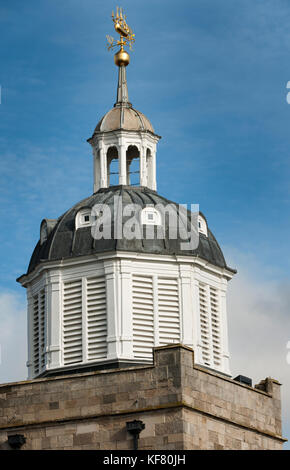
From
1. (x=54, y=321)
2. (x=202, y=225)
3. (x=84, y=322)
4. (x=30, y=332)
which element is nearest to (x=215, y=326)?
(x=202, y=225)

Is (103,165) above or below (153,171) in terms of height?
above

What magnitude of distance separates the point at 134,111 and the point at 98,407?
1609 centimetres

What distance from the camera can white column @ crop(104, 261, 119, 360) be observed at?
194ft

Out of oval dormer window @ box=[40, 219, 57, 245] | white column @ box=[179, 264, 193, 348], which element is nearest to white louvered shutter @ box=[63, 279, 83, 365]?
oval dormer window @ box=[40, 219, 57, 245]

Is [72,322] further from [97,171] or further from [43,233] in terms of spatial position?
[97,171]

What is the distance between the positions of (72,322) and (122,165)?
27.3 ft

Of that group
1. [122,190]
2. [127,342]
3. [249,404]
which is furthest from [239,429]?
[122,190]

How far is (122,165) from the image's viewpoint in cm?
6512

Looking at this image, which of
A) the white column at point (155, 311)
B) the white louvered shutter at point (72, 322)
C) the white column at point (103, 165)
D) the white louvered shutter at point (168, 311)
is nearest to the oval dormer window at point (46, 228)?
the white column at point (103, 165)

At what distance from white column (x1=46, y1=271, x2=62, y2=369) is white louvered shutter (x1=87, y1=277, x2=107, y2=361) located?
1.40m

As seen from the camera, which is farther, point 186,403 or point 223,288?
point 223,288

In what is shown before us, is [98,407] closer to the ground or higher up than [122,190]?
closer to the ground

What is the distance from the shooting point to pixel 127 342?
59188mm

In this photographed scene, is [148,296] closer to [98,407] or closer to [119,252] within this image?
[119,252]
